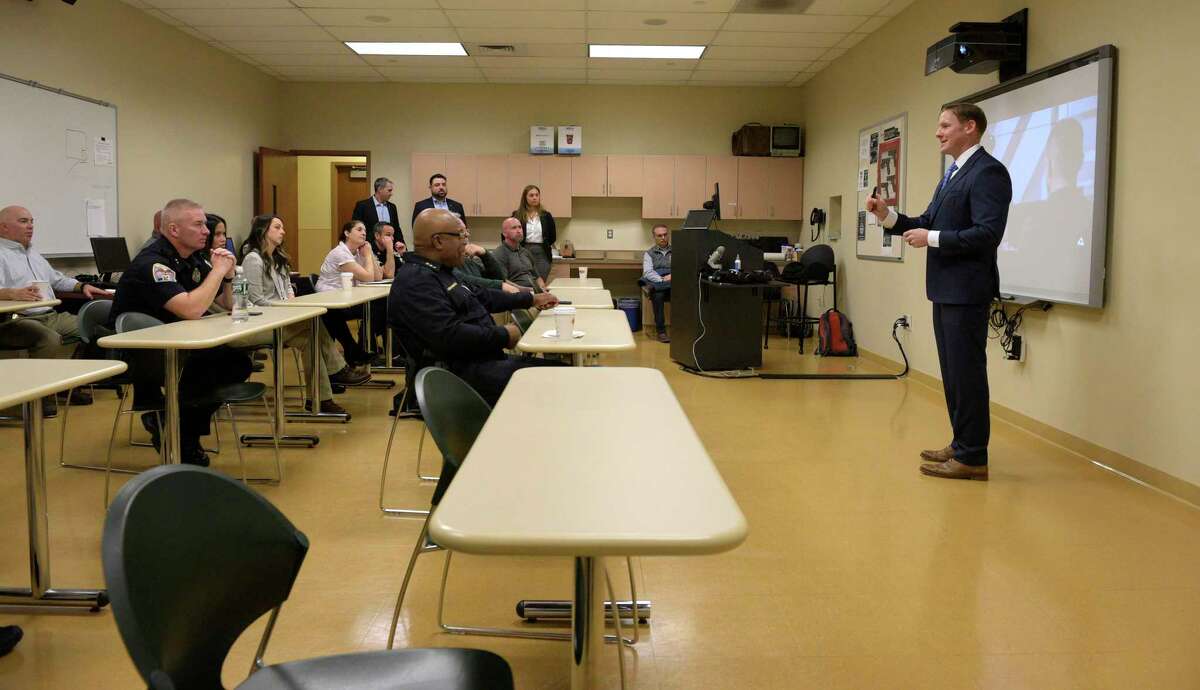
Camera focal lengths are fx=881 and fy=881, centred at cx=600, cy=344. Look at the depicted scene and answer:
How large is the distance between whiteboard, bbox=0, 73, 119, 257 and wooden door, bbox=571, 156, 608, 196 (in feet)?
16.5

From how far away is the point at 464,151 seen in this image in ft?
35.0

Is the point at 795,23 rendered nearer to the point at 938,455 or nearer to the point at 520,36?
the point at 520,36

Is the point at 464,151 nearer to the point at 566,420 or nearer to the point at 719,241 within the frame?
the point at 719,241

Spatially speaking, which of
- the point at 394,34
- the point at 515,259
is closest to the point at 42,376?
the point at 515,259

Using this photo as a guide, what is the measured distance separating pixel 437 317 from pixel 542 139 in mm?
7256

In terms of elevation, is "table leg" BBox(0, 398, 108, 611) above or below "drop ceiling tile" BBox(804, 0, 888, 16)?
below

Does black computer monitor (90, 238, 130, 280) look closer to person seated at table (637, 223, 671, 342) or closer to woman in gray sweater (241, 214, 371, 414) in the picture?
woman in gray sweater (241, 214, 371, 414)

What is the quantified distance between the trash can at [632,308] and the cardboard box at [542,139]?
2.00 meters

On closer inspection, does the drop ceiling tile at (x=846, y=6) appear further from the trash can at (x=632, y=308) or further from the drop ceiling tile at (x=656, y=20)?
the trash can at (x=632, y=308)

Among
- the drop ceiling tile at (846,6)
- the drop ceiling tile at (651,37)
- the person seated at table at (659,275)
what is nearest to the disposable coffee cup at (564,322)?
the drop ceiling tile at (846,6)

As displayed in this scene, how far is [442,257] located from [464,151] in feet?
24.0

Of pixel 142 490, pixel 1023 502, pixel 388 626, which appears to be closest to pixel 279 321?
pixel 388 626

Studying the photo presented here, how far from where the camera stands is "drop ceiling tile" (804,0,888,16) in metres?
6.95

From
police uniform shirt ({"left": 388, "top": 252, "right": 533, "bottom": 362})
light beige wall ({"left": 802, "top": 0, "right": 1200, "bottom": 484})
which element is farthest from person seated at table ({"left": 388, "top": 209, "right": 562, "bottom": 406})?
light beige wall ({"left": 802, "top": 0, "right": 1200, "bottom": 484})
